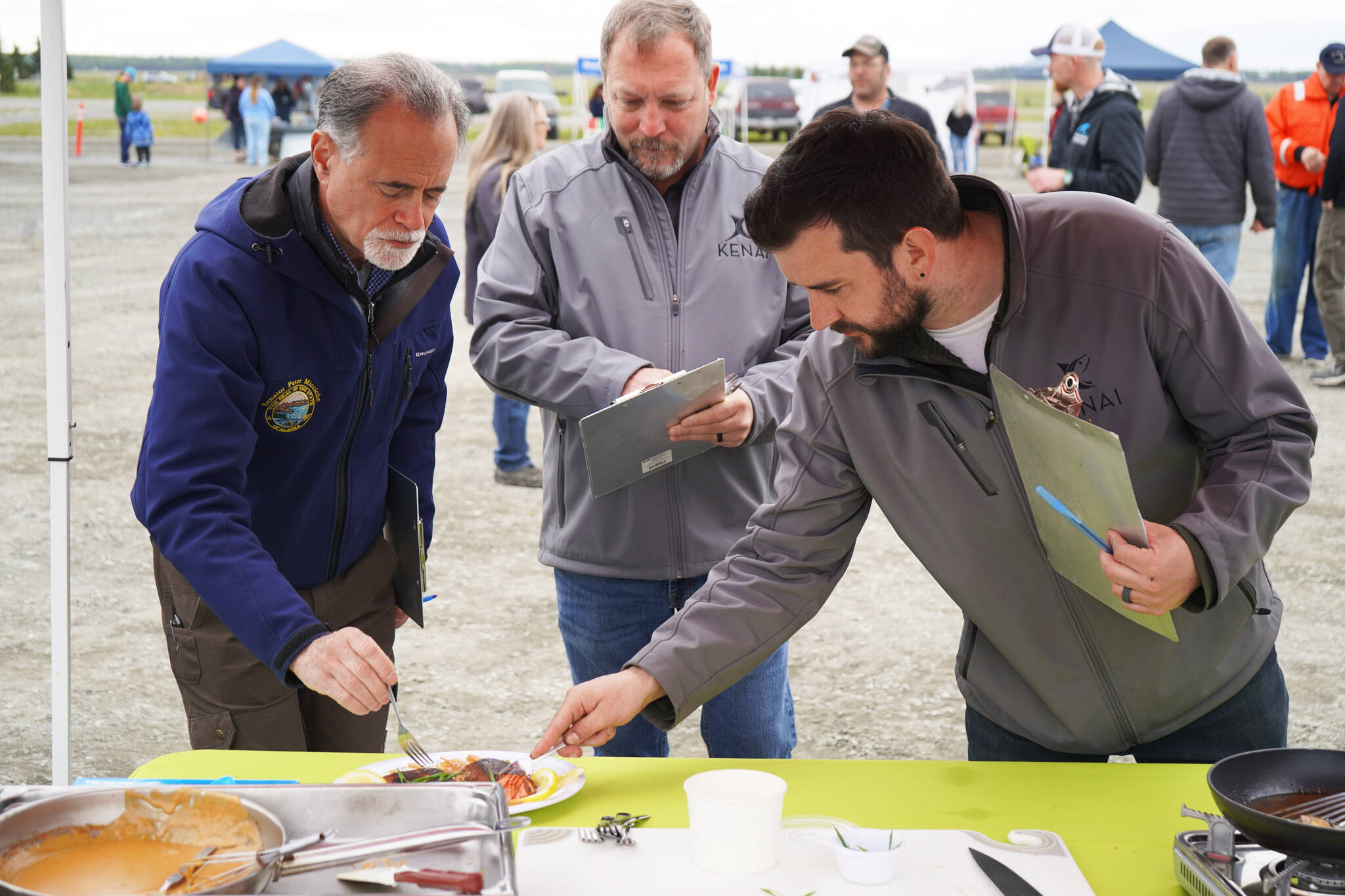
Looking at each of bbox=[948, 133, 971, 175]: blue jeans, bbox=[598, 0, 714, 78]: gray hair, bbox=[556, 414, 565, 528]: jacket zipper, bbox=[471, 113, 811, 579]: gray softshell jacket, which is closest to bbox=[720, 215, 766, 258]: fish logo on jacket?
bbox=[471, 113, 811, 579]: gray softshell jacket

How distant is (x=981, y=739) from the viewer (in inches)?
73.9

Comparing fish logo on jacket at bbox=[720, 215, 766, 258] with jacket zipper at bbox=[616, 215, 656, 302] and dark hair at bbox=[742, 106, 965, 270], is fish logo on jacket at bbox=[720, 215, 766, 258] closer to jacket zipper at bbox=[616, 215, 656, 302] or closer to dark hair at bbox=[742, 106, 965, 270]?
jacket zipper at bbox=[616, 215, 656, 302]

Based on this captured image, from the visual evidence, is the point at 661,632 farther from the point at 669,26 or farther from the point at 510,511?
the point at 510,511

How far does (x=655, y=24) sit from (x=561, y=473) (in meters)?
0.89

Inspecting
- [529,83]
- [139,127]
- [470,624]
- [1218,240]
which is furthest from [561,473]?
[529,83]

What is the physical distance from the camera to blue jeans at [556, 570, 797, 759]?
2.37 metres

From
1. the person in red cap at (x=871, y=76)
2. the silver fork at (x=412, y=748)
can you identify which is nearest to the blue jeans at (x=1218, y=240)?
the person in red cap at (x=871, y=76)

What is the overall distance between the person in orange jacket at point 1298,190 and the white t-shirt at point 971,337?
6.61 m

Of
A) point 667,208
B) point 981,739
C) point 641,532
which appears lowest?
point 981,739

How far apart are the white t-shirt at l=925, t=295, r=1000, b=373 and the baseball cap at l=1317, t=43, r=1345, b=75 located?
669cm

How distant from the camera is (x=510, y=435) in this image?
231 inches

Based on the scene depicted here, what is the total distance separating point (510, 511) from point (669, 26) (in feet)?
11.6

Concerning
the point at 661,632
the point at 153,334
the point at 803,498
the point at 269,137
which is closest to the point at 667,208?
the point at 803,498

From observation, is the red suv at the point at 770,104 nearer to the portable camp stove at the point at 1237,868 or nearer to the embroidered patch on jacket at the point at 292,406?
the embroidered patch on jacket at the point at 292,406
